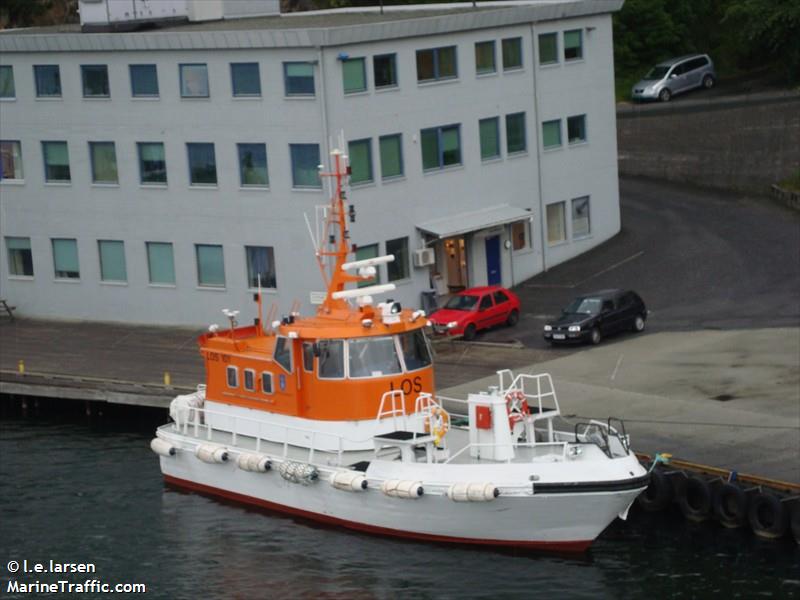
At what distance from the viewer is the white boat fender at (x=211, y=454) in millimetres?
34750

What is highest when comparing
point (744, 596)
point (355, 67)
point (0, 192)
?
point (355, 67)

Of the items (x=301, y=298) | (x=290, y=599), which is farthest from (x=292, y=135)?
(x=290, y=599)

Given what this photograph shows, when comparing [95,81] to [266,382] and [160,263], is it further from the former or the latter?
[266,382]

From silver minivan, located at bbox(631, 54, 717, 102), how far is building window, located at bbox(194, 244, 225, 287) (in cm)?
2745

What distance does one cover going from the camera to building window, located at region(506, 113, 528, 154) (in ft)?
174

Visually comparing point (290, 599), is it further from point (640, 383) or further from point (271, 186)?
point (271, 186)

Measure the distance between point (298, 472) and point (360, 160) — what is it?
17.3m

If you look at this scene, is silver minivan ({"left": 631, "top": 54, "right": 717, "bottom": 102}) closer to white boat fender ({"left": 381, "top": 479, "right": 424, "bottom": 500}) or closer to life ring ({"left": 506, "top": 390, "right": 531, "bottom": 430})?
life ring ({"left": 506, "top": 390, "right": 531, "bottom": 430})

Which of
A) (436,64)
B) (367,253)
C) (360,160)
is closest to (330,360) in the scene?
(367,253)

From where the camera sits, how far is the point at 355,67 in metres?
47.7

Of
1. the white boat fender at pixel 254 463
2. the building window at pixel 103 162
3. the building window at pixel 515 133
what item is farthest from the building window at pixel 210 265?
the white boat fender at pixel 254 463

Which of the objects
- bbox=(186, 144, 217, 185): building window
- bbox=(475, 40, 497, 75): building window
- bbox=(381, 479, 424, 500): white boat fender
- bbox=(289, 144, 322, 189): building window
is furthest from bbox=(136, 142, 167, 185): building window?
bbox=(381, 479, 424, 500): white boat fender

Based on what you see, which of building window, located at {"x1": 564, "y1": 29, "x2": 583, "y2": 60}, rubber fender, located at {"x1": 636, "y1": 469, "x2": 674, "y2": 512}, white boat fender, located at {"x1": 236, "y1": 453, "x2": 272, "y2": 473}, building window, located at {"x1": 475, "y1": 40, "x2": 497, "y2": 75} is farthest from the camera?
building window, located at {"x1": 564, "y1": 29, "x2": 583, "y2": 60}

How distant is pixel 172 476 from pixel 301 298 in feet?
Answer: 40.5
